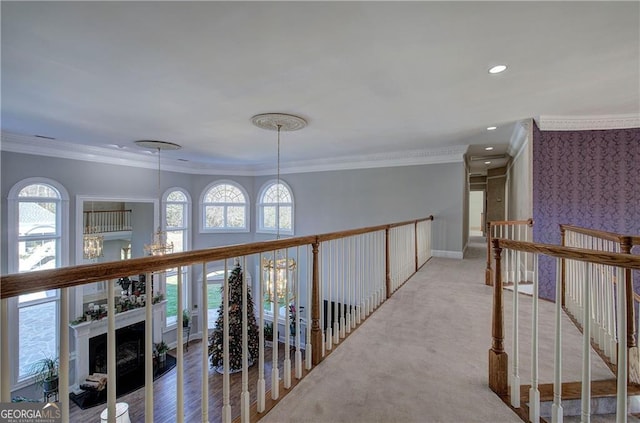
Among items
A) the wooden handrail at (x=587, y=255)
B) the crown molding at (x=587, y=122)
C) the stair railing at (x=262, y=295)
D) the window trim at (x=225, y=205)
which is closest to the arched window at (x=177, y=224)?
the window trim at (x=225, y=205)

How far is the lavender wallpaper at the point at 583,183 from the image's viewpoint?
358 centimetres

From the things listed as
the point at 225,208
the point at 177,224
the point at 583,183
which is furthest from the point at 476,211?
the point at 177,224

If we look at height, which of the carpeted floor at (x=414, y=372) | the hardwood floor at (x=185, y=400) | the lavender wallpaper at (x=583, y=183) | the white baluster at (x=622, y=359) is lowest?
the hardwood floor at (x=185, y=400)

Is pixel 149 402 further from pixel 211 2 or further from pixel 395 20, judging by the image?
pixel 395 20

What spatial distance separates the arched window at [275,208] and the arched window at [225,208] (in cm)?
53

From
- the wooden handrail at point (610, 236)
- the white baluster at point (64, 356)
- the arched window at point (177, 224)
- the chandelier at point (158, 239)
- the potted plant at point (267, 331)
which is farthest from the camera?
the arched window at point (177, 224)

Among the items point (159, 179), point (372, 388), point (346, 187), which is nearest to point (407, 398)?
point (372, 388)

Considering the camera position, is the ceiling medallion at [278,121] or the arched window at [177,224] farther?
the arched window at [177,224]

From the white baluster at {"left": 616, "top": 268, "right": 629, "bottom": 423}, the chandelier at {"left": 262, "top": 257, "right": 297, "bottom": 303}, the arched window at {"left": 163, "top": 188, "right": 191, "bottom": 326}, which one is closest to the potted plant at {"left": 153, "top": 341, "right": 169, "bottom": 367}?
the arched window at {"left": 163, "top": 188, "right": 191, "bottom": 326}

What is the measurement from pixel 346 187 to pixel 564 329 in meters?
5.38

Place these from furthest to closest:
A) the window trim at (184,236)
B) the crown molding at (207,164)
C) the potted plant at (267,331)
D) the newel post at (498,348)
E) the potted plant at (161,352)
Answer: the window trim at (184,236), the potted plant at (267,331), the potted plant at (161,352), the crown molding at (207,164), the newel post at (498,348)

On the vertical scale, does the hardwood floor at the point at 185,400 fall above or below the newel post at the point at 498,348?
below

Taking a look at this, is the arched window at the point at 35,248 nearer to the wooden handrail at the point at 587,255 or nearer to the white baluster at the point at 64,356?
the white baluster at the point at 64,356

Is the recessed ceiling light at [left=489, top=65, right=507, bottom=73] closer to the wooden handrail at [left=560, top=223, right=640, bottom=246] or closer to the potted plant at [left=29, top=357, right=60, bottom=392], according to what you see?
the wooden handrail at [left=560, top=223, right=640, bottom=246]
